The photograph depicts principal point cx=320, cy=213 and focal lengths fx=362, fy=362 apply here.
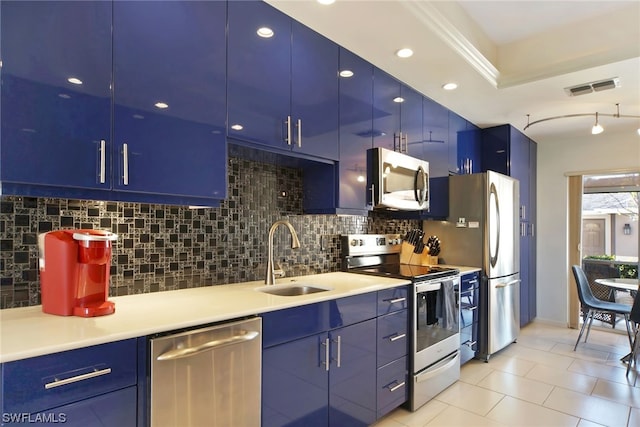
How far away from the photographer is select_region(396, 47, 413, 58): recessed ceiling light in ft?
8.02

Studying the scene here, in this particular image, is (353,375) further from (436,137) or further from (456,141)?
(456,141)

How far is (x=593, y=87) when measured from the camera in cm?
299

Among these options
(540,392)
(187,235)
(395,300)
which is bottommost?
(540,392)

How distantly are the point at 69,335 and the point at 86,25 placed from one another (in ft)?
3.63

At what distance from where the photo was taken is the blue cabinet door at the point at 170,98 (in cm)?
145

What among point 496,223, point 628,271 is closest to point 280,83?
point 496,223

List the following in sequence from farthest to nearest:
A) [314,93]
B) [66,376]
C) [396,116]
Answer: [396,116]
[314,93]
[66,376]

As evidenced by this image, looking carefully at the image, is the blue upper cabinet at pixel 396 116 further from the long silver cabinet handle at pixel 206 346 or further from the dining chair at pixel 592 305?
the dining chair at pixel 592 305

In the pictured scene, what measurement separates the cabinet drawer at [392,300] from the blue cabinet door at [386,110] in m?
1.09

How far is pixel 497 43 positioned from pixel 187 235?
297 centimetres

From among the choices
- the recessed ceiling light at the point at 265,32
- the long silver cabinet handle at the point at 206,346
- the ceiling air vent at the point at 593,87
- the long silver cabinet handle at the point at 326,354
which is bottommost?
the long silver cabinet handle at the point at 326,354

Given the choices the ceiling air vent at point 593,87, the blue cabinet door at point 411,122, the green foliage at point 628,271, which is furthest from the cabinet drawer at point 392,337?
the green foliage at point 628,271

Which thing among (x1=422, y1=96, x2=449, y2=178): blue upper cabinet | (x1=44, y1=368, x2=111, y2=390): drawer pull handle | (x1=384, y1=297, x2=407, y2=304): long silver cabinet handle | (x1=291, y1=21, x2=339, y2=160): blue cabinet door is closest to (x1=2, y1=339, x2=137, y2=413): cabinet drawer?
(x1=44, y1=368, x2=111, y2=390): drawer pull handle

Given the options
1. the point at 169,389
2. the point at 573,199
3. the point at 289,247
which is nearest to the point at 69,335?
the point at 169,389
